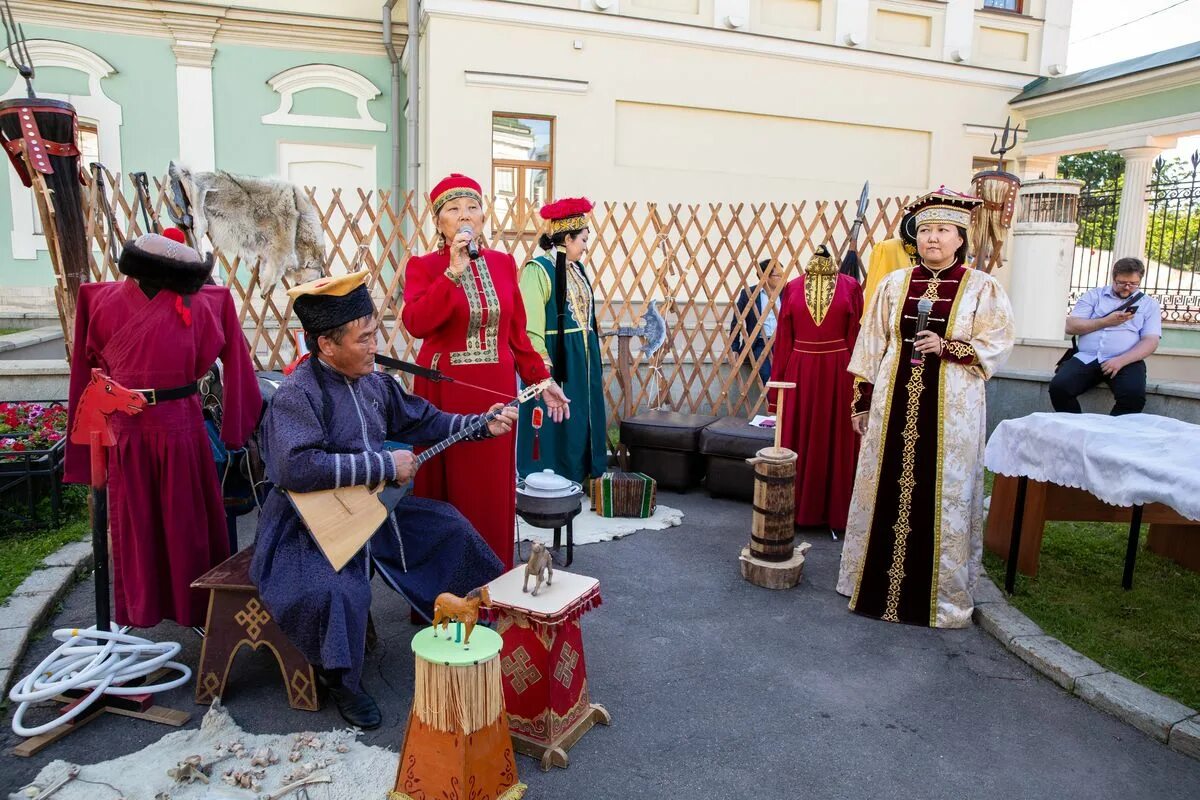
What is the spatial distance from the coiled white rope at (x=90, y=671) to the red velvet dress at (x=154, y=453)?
0.43 ft

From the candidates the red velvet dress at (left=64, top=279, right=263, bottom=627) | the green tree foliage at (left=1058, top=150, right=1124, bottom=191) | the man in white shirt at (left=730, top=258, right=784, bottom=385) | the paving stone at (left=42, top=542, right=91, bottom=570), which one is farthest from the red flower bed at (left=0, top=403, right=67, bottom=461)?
the green tree foliage at (left=1058, top=150, right=1124, bottom=191)

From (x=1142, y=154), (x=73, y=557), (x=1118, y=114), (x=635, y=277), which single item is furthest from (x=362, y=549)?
(x=1118, y=114)

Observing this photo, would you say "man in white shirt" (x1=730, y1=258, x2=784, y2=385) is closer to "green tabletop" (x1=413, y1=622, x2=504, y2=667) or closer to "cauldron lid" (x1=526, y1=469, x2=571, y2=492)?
"cauldron lid" (x1=526, y1=469, x2=571, y2=492)

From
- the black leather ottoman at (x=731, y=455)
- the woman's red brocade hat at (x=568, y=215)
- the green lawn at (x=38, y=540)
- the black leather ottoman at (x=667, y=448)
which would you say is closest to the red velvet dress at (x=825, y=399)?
the black leather ottoman at (x=731, y=455)

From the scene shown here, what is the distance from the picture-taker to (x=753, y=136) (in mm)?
8266

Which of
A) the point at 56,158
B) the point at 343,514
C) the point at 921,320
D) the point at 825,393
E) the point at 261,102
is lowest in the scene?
the point at 343,514

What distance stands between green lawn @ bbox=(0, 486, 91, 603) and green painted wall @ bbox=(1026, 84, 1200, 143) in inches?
383

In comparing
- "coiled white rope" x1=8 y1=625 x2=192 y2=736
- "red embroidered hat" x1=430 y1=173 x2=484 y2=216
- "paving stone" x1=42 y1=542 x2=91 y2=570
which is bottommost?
"paving stone" x1=42 y1=542 x2=91 y2=570

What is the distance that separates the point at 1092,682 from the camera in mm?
2492

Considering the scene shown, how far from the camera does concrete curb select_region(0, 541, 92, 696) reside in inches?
95.6

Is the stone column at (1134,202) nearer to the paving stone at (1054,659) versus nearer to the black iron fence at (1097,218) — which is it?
the black iron fence at (1097,218)

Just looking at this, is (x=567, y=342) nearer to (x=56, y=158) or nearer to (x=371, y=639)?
(x=371, y=639)

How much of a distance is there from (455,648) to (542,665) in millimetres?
320

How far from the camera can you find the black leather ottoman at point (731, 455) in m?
4.50
